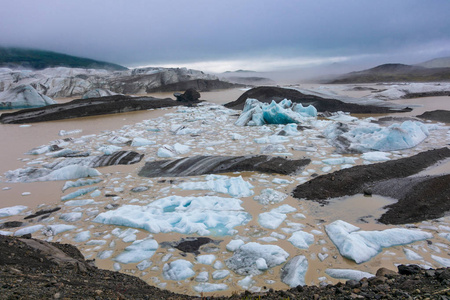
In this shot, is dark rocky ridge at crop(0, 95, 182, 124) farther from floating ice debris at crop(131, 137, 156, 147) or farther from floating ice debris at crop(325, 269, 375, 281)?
floating ice debris at crop(325, 269, 375, 281)

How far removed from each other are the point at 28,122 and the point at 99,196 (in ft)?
34.4

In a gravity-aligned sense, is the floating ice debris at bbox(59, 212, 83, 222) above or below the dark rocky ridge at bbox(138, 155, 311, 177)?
below

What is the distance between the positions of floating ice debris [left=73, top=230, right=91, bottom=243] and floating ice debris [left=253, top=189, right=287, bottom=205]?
221cm

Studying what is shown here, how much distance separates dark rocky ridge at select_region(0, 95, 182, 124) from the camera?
1256 centimetres

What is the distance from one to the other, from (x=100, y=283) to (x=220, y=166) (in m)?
3.46

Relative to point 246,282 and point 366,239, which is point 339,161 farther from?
point 246,282

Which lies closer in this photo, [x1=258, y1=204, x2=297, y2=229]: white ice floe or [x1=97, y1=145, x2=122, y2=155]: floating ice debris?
[x1=258, y1=204, x2=297, y2=229]: white ice floe

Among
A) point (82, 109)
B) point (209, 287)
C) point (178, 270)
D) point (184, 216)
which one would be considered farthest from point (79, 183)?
point (82, 109)

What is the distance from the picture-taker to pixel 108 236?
3256 mm

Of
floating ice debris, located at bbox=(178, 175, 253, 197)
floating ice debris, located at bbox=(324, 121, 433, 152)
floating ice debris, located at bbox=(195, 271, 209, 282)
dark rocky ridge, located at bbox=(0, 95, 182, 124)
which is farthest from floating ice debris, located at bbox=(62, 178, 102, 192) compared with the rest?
dark rocky ridge, located at bbox=(0, 95, 182, 124)

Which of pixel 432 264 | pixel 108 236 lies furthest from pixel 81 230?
pixel 432 264

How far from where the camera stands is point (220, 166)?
17.6 feet

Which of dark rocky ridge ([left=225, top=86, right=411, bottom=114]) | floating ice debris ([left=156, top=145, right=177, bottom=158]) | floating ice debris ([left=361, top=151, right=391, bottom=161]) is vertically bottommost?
floating ice debris ([left=156, top=145, right=177, bottom=158])

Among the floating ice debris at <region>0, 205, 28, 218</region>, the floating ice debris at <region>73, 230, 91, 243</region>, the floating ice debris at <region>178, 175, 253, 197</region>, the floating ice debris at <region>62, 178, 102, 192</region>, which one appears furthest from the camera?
the floating ice debris at <region>62, 178, 102, 192</region>
